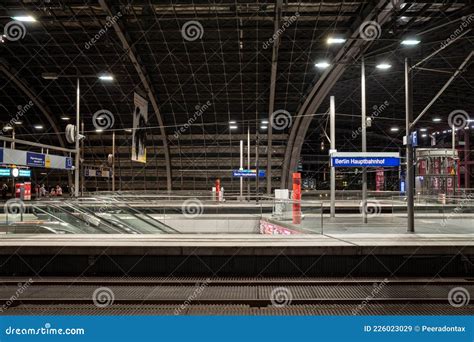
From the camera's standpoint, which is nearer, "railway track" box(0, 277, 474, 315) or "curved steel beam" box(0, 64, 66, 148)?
"railway track" box(0, 277, 474, 315)

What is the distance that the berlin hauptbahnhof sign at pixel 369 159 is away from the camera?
Answer: 17516 mm

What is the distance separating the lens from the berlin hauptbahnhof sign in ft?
57.5

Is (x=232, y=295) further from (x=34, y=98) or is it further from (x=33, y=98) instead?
(x=34, y=98)

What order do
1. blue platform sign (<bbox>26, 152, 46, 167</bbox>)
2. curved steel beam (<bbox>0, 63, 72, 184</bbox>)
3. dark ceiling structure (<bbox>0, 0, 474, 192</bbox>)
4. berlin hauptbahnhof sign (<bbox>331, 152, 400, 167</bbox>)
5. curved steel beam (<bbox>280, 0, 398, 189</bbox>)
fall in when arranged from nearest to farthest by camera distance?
1. berlin hauptbahnhof sign (<bbox>331, 152, 400, 167</bbox>)
2. blue platform sign (<bbox>26, 152, 46, 167</bbox>)
3. curved steel beam (<bbox>280, 0, 398, 189</bbox>)
4. dark ceiling structure (<bbox>0, 0, 474, 192</bbox>)
5. curved steel beam (<bbox>0, 63, 72, 184</bbox>)

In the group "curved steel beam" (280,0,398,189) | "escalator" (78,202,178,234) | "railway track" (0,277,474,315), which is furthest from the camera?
"curved steel beam" (280,0,398,189)

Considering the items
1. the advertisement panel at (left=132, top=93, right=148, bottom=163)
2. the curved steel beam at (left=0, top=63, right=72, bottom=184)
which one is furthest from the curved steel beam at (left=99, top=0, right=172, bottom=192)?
the curved steel beam at (left=0, top=63, right=72, bottom=184)

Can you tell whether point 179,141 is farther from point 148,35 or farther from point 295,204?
A: point 295,204

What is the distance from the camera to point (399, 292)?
31.1ft

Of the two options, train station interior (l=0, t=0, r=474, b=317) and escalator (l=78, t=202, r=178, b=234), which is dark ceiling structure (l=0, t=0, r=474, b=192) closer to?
train station interior (l=0, t=0, r=474, b=317)

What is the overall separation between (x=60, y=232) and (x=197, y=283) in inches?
272

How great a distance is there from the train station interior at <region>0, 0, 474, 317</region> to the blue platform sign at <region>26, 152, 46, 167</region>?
0.15 metres

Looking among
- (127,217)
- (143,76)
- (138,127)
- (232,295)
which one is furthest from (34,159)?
(143,76)

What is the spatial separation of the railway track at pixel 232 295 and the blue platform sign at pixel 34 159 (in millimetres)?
10859

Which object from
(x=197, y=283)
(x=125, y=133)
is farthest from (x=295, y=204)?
(x=125, y=133)
